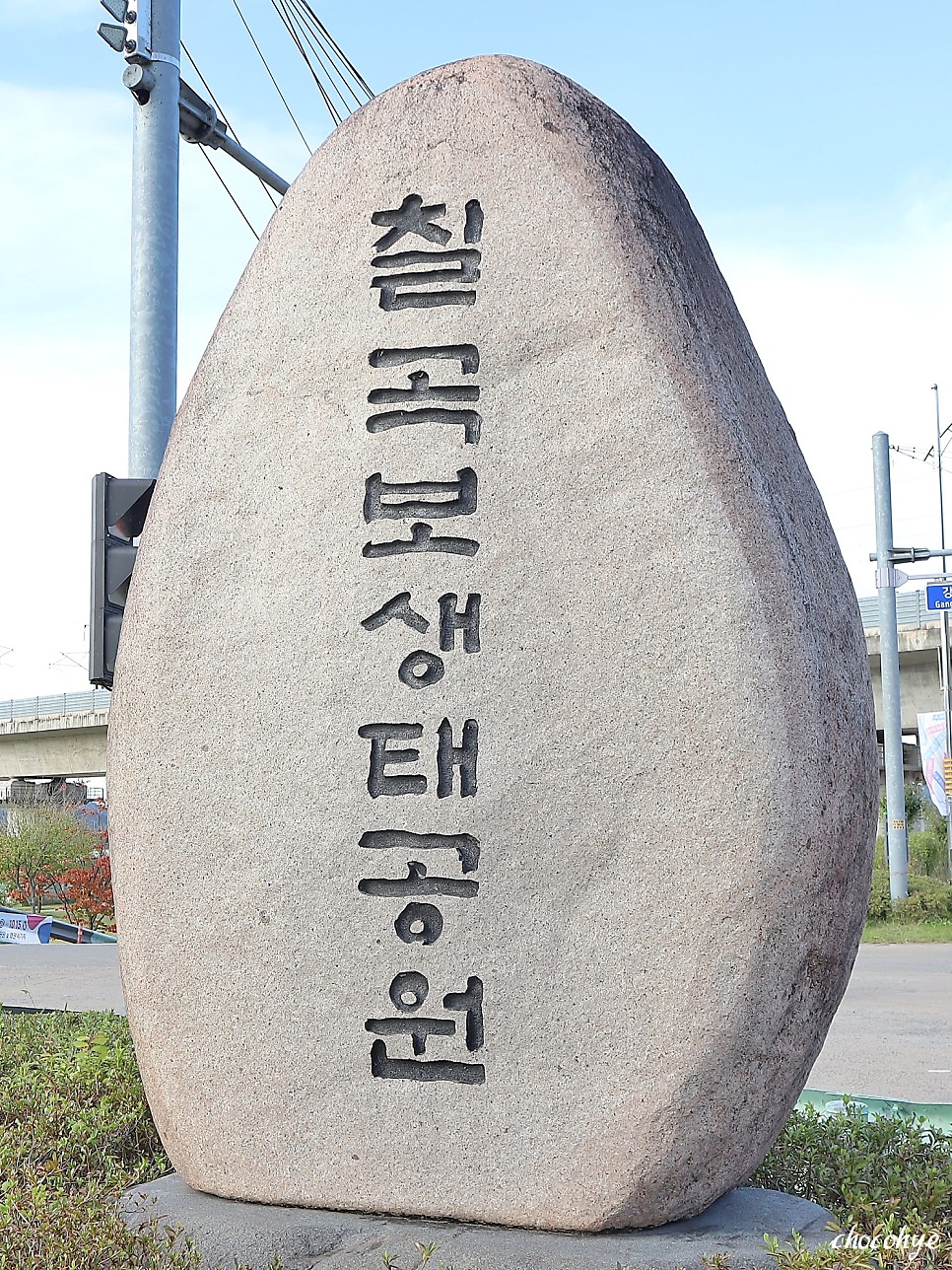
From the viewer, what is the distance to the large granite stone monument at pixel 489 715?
2998mm

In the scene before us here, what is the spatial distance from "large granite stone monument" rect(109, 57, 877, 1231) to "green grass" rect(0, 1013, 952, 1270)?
352 mm

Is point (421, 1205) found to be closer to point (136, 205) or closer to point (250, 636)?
point (250, 636)

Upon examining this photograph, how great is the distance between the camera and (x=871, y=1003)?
904 centimetres

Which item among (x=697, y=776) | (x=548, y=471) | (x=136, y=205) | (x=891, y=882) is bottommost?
(x=891, y=882)

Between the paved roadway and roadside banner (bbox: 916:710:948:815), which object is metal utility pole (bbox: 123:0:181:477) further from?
roadside banner (bbox: 916:710:948:815)

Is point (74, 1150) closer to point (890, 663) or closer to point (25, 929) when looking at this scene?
point (25, 929)

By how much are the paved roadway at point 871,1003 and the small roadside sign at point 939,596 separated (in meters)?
3.89

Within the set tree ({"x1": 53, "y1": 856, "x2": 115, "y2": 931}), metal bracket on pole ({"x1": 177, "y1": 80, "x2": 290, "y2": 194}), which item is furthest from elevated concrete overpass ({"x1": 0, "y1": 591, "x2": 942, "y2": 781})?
metal bracket on pole ({"x1": 177, "y1": 80, "x2": 290, "y2": 194})

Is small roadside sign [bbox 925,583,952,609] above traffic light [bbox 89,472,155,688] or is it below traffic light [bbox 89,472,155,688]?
above

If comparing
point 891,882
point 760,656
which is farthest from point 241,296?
point 891,882

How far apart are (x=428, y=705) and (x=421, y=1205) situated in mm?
1200

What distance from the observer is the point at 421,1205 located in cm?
307

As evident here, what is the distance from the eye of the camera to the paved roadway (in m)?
6.37

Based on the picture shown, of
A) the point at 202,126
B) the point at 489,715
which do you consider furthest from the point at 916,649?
the point at 489,715
